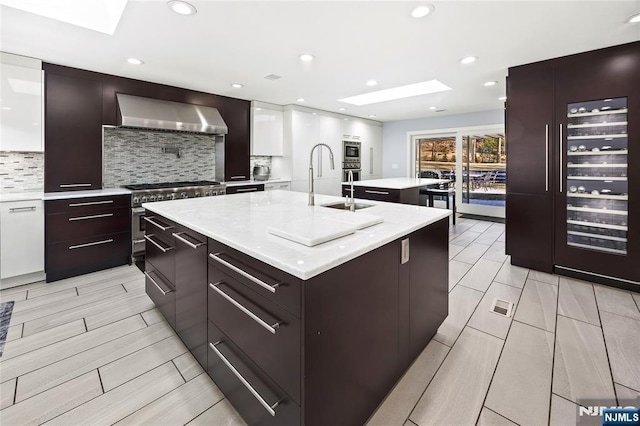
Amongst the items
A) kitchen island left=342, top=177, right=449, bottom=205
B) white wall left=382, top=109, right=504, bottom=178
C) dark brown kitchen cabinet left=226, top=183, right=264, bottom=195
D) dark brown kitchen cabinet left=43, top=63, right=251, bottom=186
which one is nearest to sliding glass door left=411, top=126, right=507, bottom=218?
white wall left=382, top=109, right=504, bottom=178

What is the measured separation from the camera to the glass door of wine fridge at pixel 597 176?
2.94m

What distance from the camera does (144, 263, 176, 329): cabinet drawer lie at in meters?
2.07

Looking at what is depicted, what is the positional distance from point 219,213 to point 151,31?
Result: 6.04 ft

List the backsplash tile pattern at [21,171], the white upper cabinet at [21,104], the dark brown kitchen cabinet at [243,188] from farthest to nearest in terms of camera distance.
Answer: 1. the dark brown kitchen cabinet at [243,188]
2. the backsplash tile pattern at [21,171]
3. the white upper cabinet at [21,104]

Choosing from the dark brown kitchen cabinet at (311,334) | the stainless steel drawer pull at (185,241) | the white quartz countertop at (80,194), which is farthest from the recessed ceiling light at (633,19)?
the white quartz countertop at (80,194)

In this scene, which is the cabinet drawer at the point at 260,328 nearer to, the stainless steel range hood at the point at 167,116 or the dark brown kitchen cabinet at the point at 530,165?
the stainless steel range hood at the point at 167,116

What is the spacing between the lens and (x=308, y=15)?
7.61ft

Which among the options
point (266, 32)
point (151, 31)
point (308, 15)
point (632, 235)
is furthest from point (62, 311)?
point (632, 235)

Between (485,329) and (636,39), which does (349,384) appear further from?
(636,39)

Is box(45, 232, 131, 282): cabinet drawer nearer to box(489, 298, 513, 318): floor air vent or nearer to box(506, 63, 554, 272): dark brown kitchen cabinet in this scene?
box(489, 298, 513, 318): floor air vent

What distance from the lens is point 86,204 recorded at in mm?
3393

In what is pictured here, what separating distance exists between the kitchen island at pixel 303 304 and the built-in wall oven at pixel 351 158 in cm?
485

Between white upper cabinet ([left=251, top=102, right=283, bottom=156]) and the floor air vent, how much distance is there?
14.0 feet

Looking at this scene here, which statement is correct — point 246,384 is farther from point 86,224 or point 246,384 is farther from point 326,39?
point 86,224
